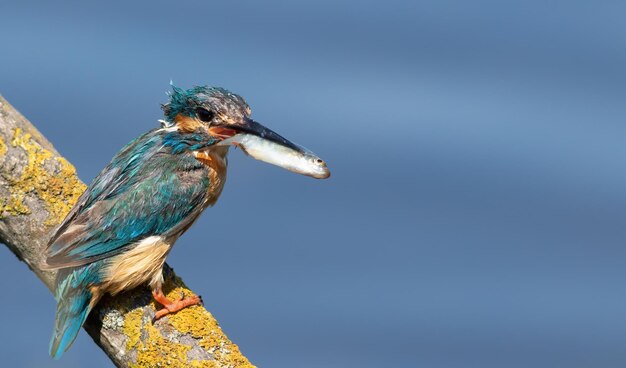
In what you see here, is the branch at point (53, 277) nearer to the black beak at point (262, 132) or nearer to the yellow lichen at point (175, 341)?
the yellow lichen at point (175, 341)

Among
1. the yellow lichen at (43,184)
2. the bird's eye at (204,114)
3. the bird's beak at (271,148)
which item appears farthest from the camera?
the bird's eye at (204,114)

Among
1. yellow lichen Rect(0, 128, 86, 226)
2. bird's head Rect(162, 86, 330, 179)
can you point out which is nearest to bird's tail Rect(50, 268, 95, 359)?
yellow lichen Rect(0, 128, 86, 226)

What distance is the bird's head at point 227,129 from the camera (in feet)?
10.2

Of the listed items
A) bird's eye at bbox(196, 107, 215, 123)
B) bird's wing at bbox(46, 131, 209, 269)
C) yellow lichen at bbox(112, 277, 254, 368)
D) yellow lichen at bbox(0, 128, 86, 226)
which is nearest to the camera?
yellow lichen at bbox(112, 277, 254, 368)

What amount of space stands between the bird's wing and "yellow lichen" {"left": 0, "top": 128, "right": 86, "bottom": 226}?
2.9 inches

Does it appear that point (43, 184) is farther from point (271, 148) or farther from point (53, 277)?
point (271, 148)

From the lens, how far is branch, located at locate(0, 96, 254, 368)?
2.79 meters

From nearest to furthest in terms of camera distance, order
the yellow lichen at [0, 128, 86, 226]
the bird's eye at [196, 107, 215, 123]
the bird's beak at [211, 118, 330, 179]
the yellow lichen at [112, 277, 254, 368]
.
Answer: the yellow lichen at [112, 277, 254, 368], the yellow lichen at [0, 128, 86, 226], the bird's beak at [211, 118, 330, 179], the bird's eye at [196, 107, 215, 123]

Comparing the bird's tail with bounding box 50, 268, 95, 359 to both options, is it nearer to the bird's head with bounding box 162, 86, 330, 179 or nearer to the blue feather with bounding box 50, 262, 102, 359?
the blue feather with bounding box 50, 262, 102, 359

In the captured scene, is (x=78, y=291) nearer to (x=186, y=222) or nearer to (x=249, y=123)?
(x=186, y=222)

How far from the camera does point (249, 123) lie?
3.29 m

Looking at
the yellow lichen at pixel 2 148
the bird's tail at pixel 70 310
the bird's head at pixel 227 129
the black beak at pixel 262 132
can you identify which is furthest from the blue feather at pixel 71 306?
the black beak at pixel 262 132

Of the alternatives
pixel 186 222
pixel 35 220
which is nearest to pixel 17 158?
pixel 35 220

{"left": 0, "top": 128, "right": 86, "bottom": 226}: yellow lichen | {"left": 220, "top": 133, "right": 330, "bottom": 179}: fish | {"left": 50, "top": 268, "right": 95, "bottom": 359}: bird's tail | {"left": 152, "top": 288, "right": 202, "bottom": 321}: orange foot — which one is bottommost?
{"left": 50, "top": 268, "right": 95, "bottom": 359}: bird's tail
